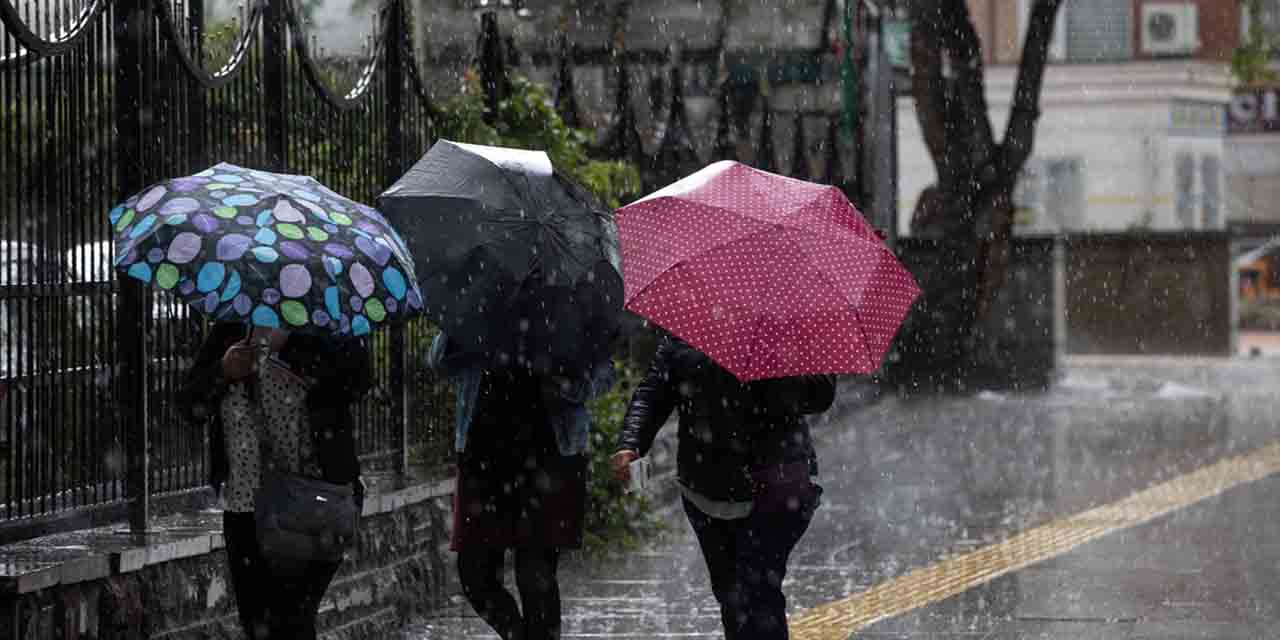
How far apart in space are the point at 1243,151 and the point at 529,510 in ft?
149

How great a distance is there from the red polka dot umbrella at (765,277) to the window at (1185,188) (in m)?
38.8

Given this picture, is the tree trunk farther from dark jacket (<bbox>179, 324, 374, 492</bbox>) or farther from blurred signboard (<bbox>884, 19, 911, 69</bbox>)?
dark jacket (<bbox>179, 324, 374, 492</bbox>)

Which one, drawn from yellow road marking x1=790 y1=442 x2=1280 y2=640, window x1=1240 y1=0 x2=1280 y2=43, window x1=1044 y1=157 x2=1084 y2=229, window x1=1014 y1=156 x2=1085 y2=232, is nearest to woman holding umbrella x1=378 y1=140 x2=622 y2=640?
yellow road marking x1=790 y1=442 x2=1280 y2=640

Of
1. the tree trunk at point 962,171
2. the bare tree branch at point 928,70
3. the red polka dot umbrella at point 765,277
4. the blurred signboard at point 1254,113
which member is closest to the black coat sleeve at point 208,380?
the red polka dot umbrella at point 765,277

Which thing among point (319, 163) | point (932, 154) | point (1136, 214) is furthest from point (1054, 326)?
point (1136, 214)

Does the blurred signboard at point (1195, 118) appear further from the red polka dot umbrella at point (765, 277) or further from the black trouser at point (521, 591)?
the black trouser at point (521, 591)

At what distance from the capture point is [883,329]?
6426mm

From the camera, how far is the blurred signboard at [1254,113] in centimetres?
4878

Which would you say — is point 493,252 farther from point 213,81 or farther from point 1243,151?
point 1243,151

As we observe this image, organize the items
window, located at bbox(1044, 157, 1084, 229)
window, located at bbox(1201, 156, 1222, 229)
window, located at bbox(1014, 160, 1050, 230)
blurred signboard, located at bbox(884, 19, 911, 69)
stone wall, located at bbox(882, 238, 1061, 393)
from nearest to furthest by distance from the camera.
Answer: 1. stone wall, located at bbox(882, 238, 1061, 393)
2. blurred signboard, located at bbox(884, 19, 911, 69)
3. window, located at bbox(1014, 160, 1050, 230)
4. window, located at bbox(1201, 156, 1222, 229)
5. window, located at bbox(1044, 157, 1084, 229)

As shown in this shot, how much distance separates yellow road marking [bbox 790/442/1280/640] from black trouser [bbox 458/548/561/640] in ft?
6.55

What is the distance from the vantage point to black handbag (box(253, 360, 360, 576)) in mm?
5684

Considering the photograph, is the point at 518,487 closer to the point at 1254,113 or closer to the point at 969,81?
the point at 969,81

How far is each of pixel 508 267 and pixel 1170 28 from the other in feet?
135
